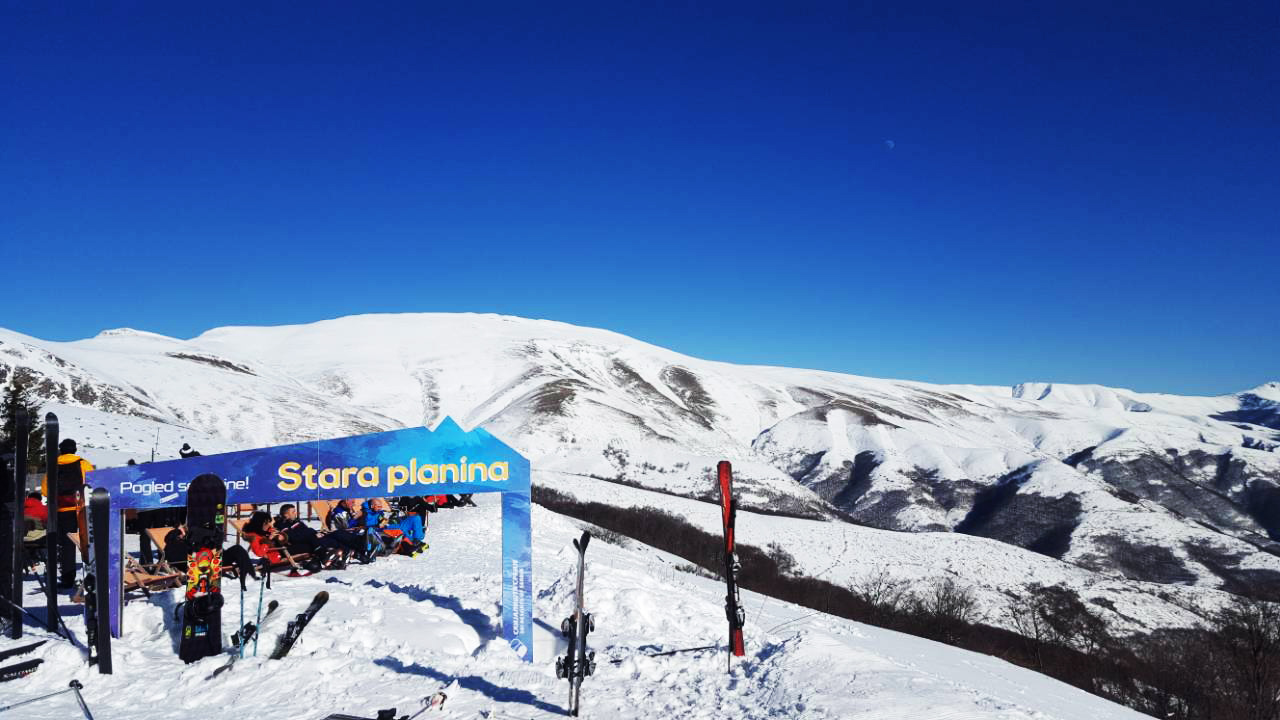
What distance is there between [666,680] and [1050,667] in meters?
17.7

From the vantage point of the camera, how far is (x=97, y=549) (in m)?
8.04

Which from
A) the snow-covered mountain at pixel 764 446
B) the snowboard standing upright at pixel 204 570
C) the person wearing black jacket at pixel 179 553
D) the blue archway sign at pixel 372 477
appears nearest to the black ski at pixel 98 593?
the snowboard standing upright at pixel 204 570

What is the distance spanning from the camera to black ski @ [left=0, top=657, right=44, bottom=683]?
7531mm

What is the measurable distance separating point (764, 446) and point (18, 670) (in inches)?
4085

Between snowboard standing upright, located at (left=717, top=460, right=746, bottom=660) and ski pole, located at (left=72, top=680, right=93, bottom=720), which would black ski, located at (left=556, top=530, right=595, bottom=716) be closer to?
snowboard standing upright, located at (left=717, top=460, right=746, bottom=660)

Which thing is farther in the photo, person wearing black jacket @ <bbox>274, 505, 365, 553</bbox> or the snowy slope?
person wearing black jacket @ <bbox>274, 505, 365, 553</bbox>

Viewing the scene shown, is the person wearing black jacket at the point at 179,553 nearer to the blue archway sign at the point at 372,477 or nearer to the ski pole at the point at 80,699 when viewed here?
the blue archway sign at the point at 372,477

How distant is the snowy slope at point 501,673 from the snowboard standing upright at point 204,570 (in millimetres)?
358

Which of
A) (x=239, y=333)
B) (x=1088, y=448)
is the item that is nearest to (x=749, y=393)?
(x=1088, y=448)

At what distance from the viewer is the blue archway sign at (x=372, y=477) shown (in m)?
9.16

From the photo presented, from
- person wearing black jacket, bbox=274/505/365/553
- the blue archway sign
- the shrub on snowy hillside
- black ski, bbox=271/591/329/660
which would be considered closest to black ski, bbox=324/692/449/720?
black ski, bbox=271/591/329/660

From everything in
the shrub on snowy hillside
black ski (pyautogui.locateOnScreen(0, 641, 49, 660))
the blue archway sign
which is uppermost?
the blue archway sign

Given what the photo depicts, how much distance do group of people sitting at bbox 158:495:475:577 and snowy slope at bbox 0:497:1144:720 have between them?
97cm

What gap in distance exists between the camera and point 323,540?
544 inches
